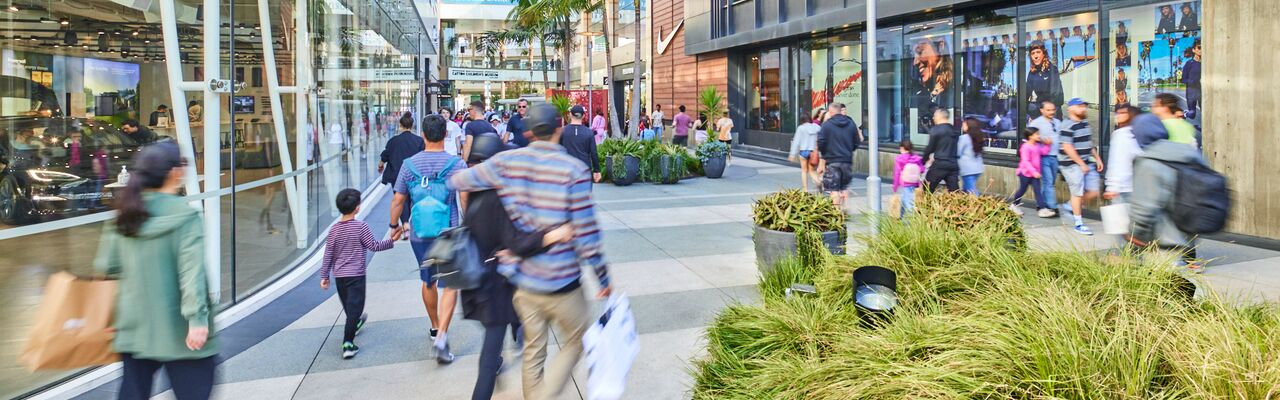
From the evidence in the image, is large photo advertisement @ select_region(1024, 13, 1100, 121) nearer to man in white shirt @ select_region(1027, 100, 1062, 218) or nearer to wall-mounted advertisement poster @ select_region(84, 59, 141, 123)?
man in white shirt @ select_region(1027, 100, 1062, 218)

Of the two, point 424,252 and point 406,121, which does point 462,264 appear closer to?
point 424,252

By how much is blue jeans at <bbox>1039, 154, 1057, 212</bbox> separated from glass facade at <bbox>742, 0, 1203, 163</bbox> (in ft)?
5.79

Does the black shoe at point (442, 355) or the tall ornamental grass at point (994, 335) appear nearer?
the tall ornamental grass at point (994, 335)

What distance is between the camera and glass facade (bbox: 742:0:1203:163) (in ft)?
41.1

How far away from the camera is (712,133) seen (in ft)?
→ 65.3

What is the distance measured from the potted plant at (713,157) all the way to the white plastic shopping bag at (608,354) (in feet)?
49.4

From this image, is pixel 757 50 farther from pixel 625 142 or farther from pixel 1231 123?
pixel 1231 123

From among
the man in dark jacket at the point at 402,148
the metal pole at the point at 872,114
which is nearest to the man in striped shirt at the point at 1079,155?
the metal pole at the point at 872,114

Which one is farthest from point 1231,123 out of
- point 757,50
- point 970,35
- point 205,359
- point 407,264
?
point 757,50

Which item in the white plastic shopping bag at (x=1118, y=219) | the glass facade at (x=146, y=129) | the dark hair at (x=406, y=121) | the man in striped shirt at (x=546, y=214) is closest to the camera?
the man in striped shirt at (x=546, y=214)

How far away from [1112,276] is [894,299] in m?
1.09

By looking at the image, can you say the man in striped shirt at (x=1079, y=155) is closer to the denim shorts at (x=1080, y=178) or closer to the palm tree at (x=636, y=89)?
the denim shorts at (x=1080, y=178)

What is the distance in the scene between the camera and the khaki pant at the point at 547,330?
13.8 ft

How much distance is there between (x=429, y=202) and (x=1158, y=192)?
4.71 m
